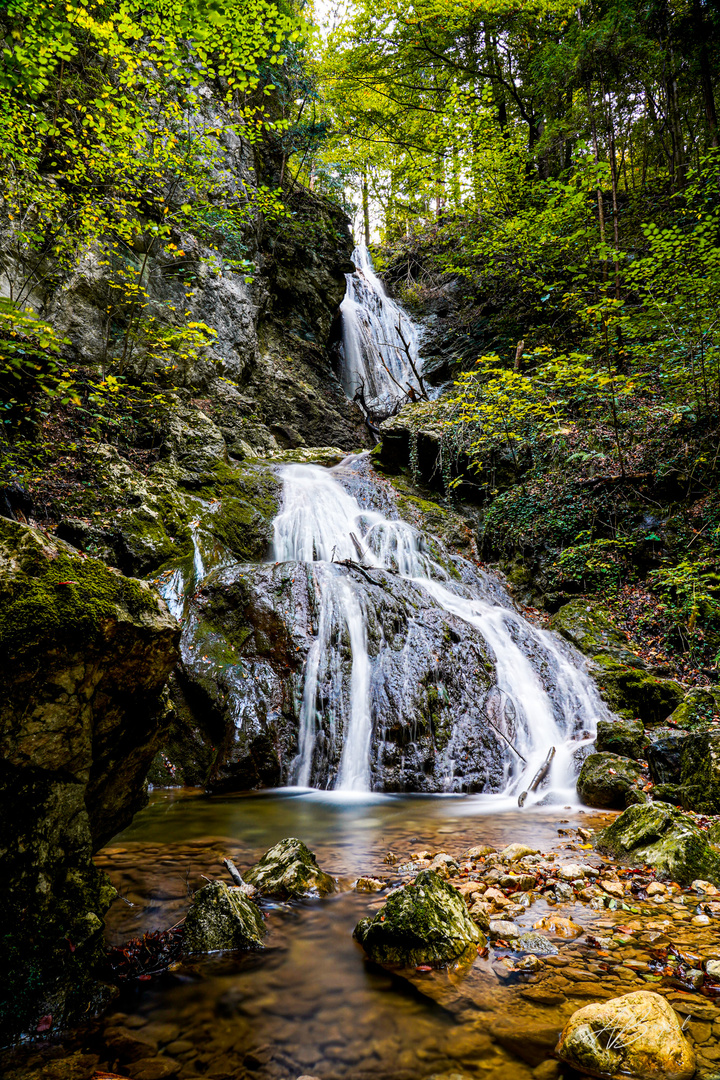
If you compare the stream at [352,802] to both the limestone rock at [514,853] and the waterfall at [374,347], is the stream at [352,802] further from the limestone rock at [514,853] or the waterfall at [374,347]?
the waterfall at [374,347]

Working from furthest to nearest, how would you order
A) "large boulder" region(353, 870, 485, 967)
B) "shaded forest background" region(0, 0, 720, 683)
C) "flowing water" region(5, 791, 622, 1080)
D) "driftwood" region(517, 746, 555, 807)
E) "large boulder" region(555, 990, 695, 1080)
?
"shaded forest background" region(0, 0, 720, 683), "driftwood" region(517, 746, 555, 807), "large boulder" region(353, 870, 485, 967), "flowing water" region(5, 791, 622, 1080), "large boulder" region(555, 990, 695, 1080)

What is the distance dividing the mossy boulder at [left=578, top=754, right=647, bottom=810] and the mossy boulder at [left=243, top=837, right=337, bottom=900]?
2886 millimetres

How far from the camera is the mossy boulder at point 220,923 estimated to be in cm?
222

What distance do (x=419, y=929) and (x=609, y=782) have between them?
317 centimetres

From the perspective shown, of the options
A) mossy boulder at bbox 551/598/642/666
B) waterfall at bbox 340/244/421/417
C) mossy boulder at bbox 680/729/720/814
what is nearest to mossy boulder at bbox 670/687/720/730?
mossy boulder at bbox 680/729/720/814

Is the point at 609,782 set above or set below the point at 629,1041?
below

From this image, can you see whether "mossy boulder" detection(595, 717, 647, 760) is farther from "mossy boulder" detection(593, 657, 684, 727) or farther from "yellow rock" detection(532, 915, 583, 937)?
"yellow rock" detection(532, 915, 583, 937)

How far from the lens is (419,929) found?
2148 mm

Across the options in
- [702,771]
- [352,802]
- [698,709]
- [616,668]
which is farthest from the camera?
[616,668]

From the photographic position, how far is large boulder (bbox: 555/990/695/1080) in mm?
1474

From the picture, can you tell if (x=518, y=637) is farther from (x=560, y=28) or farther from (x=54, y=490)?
(x=560, y=28)

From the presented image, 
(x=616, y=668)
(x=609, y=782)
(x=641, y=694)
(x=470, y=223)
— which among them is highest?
(x=470, y=223)

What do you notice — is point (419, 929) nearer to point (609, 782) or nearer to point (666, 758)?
point (609, 782)

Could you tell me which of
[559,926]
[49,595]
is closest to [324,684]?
[559,926]
